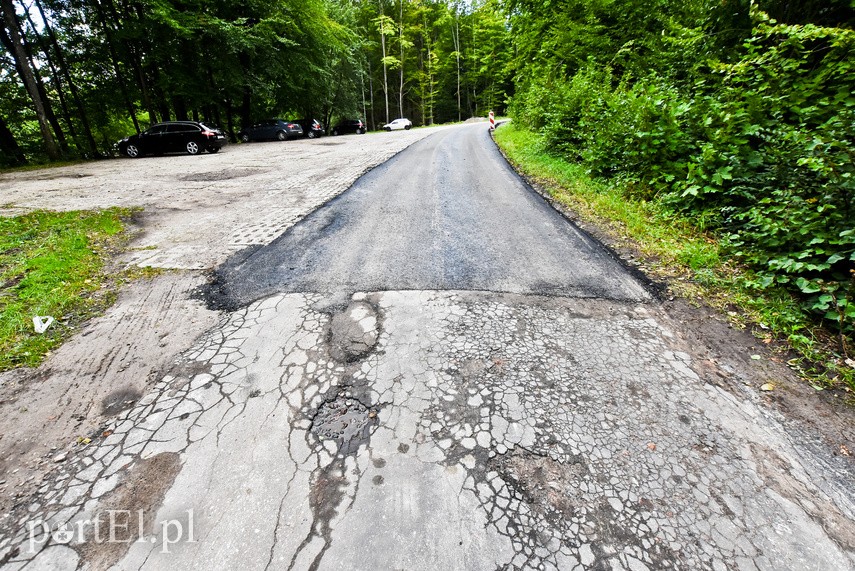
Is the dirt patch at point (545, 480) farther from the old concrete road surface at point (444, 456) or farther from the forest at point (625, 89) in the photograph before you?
the forest at point (625, 89)

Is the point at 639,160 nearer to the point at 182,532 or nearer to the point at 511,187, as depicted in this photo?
the point at 511,187

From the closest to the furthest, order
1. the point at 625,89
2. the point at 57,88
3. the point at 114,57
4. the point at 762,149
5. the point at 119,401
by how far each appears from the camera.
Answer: the point at 119,401 → the point at 762,149 → the point at 625,89 → the point at 114,57 → the point at 57,88

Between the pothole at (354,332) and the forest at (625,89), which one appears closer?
the pothole at (354,332)

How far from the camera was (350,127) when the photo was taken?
26.0m

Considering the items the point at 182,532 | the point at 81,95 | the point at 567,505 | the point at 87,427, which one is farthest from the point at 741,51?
the point at 81,95

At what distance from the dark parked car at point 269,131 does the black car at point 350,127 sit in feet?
20.3

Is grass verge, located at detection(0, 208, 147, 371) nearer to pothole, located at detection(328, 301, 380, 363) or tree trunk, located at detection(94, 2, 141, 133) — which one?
pothole, located at detection(328, 301, 380, 363)

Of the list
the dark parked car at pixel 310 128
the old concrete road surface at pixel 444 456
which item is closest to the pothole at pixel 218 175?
the old concrete road surface at pixel 444 456

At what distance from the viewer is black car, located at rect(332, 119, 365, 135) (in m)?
25.6

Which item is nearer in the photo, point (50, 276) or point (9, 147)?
point (50, 276)

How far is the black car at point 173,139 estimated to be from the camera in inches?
552

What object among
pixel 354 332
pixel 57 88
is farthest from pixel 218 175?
pixel 57 88

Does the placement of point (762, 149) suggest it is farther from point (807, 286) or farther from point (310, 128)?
point (310, 128)

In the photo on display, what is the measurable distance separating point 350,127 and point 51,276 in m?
25.2
